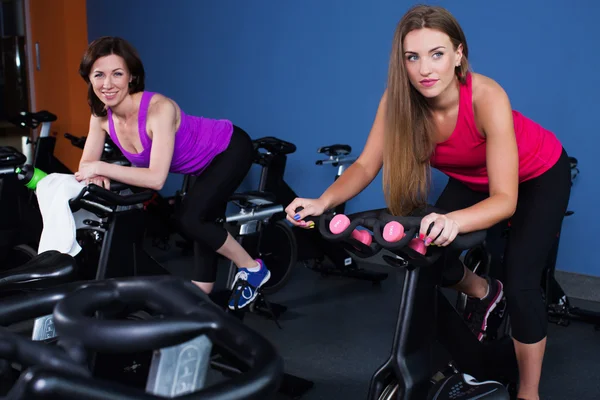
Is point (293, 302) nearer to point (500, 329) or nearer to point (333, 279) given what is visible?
point (333, 279)

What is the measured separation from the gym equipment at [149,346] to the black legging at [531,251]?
141 centimetres

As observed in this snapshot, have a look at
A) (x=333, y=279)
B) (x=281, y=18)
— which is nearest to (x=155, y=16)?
(x=281, y=18)

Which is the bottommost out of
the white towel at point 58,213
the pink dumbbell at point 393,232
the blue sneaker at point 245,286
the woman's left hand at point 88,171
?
the blue sneaker at point 245,286

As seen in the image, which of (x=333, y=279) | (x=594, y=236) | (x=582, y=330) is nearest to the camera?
(x=582, y=330)

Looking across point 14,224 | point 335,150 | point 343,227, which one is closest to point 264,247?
point 335,150

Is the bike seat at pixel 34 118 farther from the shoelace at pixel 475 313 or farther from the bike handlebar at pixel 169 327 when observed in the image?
the bike handlebar at pixel 169 327

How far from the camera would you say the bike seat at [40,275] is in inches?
39.1

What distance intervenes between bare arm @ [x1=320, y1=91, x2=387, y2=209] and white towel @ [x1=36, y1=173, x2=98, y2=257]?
1070mm

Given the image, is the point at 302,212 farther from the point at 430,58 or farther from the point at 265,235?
the point at 265,235

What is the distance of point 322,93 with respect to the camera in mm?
4469

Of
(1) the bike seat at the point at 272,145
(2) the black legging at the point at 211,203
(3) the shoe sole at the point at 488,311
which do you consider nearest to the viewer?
(3) the shoe sole at the point at 488,311

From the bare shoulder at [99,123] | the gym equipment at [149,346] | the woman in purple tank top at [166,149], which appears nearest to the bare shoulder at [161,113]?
the woman in purple tank top at [166,149]

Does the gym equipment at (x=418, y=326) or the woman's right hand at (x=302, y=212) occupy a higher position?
the woman's right hand at (x=302, y=212)

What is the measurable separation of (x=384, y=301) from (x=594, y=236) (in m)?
1.12
